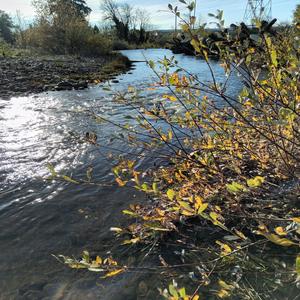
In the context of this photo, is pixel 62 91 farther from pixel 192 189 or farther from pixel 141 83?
pixel 192 189

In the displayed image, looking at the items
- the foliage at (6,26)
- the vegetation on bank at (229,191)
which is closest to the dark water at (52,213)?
the vegetation on bank at (229,191)

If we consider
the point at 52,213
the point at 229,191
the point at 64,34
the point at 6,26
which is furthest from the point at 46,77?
the point at 6,26

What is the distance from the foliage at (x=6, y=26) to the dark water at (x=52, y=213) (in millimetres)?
53226

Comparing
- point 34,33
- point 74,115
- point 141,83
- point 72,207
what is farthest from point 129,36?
point 72,207

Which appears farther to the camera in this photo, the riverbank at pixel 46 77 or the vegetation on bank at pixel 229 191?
the riverbank at pixel 46 77

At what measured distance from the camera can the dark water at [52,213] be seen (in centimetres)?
292

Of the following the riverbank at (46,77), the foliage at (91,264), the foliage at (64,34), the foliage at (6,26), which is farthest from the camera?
the foliage at (6,26)

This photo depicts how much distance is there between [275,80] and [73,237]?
248cm

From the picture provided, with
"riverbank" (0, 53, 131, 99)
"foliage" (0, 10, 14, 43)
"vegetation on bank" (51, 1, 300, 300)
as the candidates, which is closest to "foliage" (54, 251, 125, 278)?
"vegetation on bank" (51, 1, 300, 300)

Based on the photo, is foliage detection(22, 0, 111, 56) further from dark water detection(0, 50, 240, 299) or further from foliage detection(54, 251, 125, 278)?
foliage detection(54, 251, 125, 278)

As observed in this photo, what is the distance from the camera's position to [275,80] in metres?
2.32

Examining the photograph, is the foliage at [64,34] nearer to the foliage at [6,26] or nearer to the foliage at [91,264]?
the foliage at [6,26]

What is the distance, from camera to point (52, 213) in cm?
418

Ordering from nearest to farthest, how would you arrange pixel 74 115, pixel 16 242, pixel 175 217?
pixel 175 217 → pixel 16 242 → pixel 74 115
